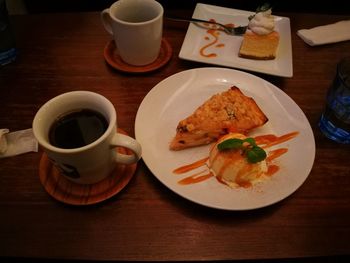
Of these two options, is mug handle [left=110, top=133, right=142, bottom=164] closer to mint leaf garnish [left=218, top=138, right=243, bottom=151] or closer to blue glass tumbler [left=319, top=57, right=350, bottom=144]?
mint leaf garnish [left=218, top=138, right=243, bottom=151]

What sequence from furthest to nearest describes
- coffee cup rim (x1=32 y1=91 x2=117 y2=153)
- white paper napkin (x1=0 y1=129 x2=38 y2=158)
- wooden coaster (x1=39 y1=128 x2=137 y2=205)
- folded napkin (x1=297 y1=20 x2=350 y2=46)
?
folded napkin (x1=297 y1=20 x2=350 y2=46) → white paper napkin (x1=0 y1=129 x2=38 y2=158) → wooden coaster (x1=39 y1=128 x2=137 y2=205) → coffee cup rim (x1=32 y1=91 x2=117 y2=153)

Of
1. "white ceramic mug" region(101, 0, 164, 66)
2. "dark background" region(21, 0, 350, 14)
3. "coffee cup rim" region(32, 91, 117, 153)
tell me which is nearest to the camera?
"coffee cup rim" region(32, 91, 117, 153)

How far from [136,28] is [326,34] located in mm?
801

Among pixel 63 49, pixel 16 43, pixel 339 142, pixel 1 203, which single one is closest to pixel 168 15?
pixel 63 49

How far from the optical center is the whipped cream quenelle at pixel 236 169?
79cm

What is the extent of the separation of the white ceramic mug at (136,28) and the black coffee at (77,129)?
0.37 m

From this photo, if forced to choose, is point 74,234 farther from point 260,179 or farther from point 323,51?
point 323,51

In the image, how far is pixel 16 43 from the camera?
1.21 metres

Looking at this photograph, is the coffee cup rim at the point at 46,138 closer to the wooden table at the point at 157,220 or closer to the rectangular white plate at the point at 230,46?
the wooden table at the point at 157,220

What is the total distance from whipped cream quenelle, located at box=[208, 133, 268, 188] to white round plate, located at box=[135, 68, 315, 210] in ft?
0.08

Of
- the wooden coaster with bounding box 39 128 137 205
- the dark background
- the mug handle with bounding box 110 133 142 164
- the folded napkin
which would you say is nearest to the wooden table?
the wooden coaster with bounding box 39 128 137 205

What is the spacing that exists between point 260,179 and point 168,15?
86 cm

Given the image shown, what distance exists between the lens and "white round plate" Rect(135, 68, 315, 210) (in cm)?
75

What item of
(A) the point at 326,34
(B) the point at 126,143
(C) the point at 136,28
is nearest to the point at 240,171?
(B) the point at 126,143
